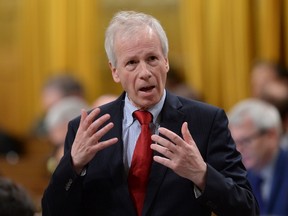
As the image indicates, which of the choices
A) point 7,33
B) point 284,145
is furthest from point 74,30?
point 284,145

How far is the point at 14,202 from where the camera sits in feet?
8.10

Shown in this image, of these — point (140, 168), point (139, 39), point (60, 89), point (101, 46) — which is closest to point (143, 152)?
point (140, 168)

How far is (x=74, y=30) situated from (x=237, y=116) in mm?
3587

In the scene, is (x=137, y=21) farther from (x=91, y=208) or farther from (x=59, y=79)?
(x=59, y=79)

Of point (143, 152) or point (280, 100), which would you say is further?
point (280, 100)

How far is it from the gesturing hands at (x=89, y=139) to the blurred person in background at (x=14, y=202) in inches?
7.4

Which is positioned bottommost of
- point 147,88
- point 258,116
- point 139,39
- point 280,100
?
point 280,100

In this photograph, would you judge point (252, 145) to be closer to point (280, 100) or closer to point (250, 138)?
point (250, 138)

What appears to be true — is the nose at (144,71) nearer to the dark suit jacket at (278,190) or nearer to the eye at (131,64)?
the eye at (131,64)

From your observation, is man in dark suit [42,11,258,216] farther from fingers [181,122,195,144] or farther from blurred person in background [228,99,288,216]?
blurred person in background [228,99,288,216]

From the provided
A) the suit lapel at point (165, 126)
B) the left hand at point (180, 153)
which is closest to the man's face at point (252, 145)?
the suit lapel at point (165, 126)

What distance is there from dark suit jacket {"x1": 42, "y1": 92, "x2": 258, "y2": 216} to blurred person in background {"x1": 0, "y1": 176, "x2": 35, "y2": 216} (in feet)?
0.31

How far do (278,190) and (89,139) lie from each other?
88.8 inches

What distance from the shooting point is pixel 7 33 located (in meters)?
8.63
